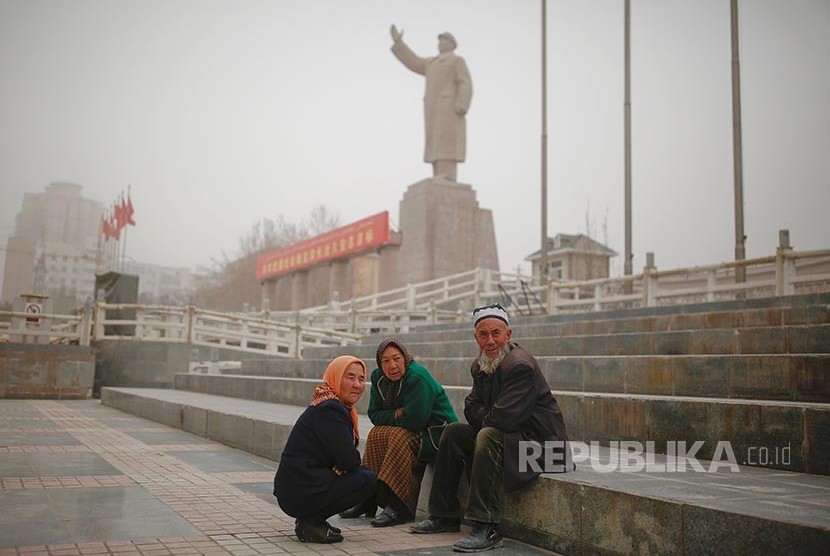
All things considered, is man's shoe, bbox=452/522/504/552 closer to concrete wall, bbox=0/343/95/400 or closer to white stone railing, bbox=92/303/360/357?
white stone railing, bbox=92/303/360/357

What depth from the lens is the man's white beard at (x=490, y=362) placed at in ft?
14.3

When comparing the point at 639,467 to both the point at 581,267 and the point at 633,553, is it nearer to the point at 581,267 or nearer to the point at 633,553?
the point at 633,553

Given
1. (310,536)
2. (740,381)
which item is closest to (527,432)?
(310,536)

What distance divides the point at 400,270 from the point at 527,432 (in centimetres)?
2492

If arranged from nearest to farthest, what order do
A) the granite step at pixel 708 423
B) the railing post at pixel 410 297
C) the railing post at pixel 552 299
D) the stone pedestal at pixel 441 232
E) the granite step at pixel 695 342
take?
the granite step at pixel 708 423 < the granite step at pixel 695 342 < the railing post at pixel 552 299 < the railing post at pixel 410 297 < the stone pedestal at pixel 441 232

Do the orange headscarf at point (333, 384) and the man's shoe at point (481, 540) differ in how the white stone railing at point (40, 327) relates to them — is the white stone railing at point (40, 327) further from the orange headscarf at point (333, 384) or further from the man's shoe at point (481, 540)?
the man's shoe at point (481, 540)

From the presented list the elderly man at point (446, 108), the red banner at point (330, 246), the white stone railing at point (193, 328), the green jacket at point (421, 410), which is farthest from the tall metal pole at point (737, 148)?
the red banner at point (330, 246)

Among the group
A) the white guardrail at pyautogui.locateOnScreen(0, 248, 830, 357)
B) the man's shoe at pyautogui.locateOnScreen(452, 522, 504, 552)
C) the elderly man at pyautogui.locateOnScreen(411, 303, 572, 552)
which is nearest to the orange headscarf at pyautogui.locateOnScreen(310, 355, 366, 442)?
the elderly man at pyautogui.locateOnScreen(411, 303, 572, 552)

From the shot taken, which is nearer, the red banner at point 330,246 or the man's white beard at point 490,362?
the man's white beard at point 490,362

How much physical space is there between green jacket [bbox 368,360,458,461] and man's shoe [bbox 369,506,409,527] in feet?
1.30

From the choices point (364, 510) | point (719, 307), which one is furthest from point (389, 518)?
point (719, 307)

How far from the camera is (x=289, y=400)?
10.4 metres

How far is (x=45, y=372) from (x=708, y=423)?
48.4 feet

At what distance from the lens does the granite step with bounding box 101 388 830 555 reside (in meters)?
2.93
